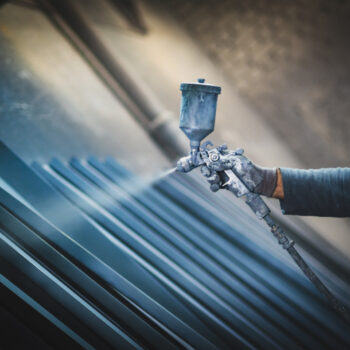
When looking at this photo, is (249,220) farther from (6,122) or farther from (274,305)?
(6,122)

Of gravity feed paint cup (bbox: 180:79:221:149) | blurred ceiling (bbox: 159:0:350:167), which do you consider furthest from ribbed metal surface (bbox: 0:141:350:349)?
blurred ceiling (bbox: 159:0:350:167)

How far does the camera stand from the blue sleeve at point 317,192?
1193 millimetres

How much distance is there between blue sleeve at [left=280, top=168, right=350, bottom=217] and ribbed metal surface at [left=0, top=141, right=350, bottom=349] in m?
0.45

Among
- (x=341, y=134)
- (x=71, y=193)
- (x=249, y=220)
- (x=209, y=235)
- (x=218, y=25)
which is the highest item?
(x=218, y=25)

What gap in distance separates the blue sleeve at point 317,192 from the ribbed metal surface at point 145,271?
17.7 inches

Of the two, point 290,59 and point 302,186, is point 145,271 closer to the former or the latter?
point 302,186

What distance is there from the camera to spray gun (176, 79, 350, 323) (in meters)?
0.99

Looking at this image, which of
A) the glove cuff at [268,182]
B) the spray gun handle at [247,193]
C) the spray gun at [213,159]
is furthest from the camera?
the glove cuff at [268,182]

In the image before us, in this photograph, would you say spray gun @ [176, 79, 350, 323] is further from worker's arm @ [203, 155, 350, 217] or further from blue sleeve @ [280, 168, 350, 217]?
blue sleeve @ [280, 168, 350, 217]

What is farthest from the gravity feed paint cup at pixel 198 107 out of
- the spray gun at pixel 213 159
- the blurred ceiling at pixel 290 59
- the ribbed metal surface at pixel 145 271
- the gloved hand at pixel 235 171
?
the blurred ceiling at pixel 290 59

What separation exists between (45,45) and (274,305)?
265cm

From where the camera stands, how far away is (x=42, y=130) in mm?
2332

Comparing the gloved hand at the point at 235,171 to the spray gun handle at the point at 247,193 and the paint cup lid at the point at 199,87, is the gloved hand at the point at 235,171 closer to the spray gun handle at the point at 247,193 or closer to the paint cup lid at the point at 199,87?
the spray gun handle at the point at 247,193

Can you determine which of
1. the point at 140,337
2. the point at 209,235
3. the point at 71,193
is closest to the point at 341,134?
the point at 209,235
